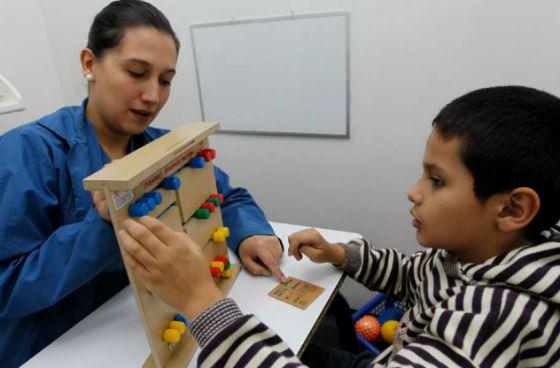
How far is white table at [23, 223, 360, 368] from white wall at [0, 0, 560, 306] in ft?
2.74

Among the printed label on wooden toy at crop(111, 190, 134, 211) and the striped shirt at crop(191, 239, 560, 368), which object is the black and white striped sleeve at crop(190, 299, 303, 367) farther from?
the printed label on wooden toy at crop(111, 190, 134, 211)

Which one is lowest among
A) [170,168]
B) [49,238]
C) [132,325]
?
[132,325]

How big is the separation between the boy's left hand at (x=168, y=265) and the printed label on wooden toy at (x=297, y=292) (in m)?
0.28

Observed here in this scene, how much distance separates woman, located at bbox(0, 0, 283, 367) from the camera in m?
0.71

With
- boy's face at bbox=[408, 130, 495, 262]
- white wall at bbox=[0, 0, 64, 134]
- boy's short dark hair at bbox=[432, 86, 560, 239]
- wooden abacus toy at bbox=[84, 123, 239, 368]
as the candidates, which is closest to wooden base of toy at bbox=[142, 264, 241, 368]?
wooden abacus toy at bbox=[84, 123, 239, 368]

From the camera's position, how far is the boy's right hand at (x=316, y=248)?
3.15ft

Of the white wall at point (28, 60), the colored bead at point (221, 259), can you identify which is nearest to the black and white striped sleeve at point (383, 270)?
the colored bead at point (221, 259)

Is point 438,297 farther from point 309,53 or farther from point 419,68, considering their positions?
point 309,53

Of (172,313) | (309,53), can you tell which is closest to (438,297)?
(172,313)

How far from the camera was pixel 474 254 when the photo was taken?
0.70 meters

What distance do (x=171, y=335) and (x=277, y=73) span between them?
1277mm

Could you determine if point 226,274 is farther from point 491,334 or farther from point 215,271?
point 491,334

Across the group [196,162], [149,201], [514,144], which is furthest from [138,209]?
[514,144]

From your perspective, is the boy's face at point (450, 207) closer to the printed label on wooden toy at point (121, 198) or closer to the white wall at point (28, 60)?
the printed label on wooden toy at point (121, 198)
